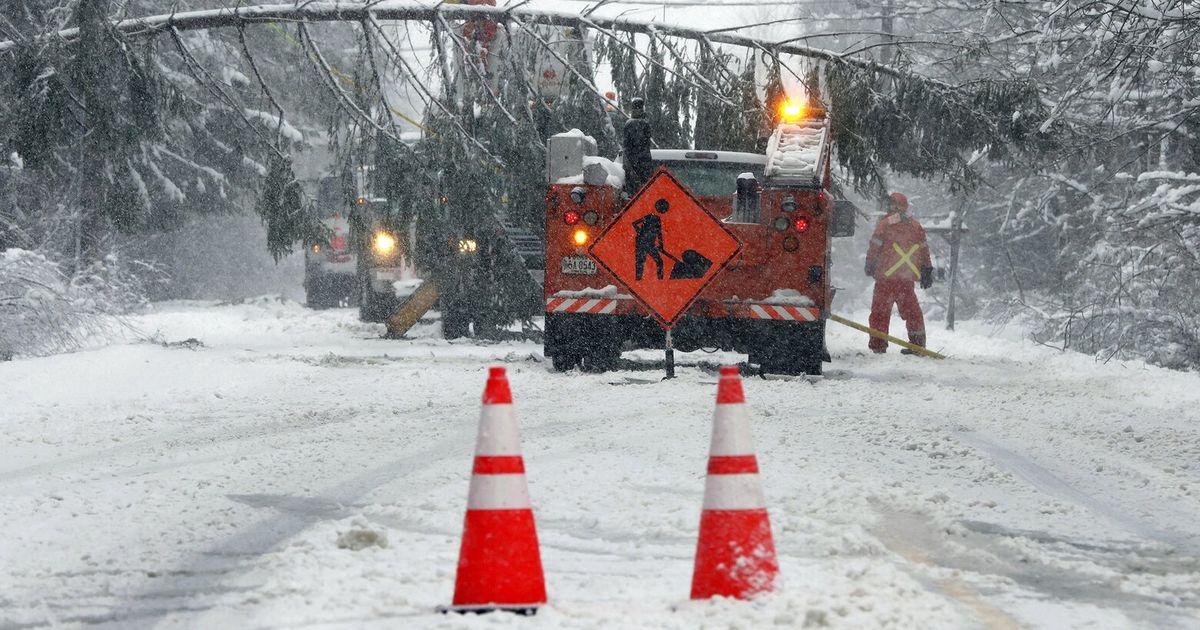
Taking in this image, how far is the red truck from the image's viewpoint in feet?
36.9

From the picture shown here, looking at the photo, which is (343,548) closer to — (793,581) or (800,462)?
(793,581)

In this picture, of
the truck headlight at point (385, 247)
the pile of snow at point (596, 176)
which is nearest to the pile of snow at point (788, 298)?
the pile of snow at point (596, 176)

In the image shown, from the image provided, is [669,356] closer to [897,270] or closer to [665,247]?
[665,247]

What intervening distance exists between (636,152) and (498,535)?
7901mm

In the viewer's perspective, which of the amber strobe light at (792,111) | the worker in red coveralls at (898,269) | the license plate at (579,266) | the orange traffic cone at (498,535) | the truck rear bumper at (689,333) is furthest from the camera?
the worker in red coveralls at (898,269)

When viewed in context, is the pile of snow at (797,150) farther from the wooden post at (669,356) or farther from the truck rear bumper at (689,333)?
the wooden post at (669,356)

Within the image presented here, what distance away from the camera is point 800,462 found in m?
6.54

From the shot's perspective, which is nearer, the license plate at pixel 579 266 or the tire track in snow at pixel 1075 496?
the tire track in snow at pixel 1075 496

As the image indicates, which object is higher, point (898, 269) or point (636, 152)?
point (636, 152)

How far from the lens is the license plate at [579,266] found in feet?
37.8

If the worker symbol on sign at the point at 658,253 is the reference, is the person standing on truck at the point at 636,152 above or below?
above

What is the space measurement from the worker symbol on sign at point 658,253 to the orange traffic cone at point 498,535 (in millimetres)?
6526

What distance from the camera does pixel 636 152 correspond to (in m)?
11.3

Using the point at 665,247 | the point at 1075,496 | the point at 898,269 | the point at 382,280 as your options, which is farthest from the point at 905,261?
the point at 1075,496
